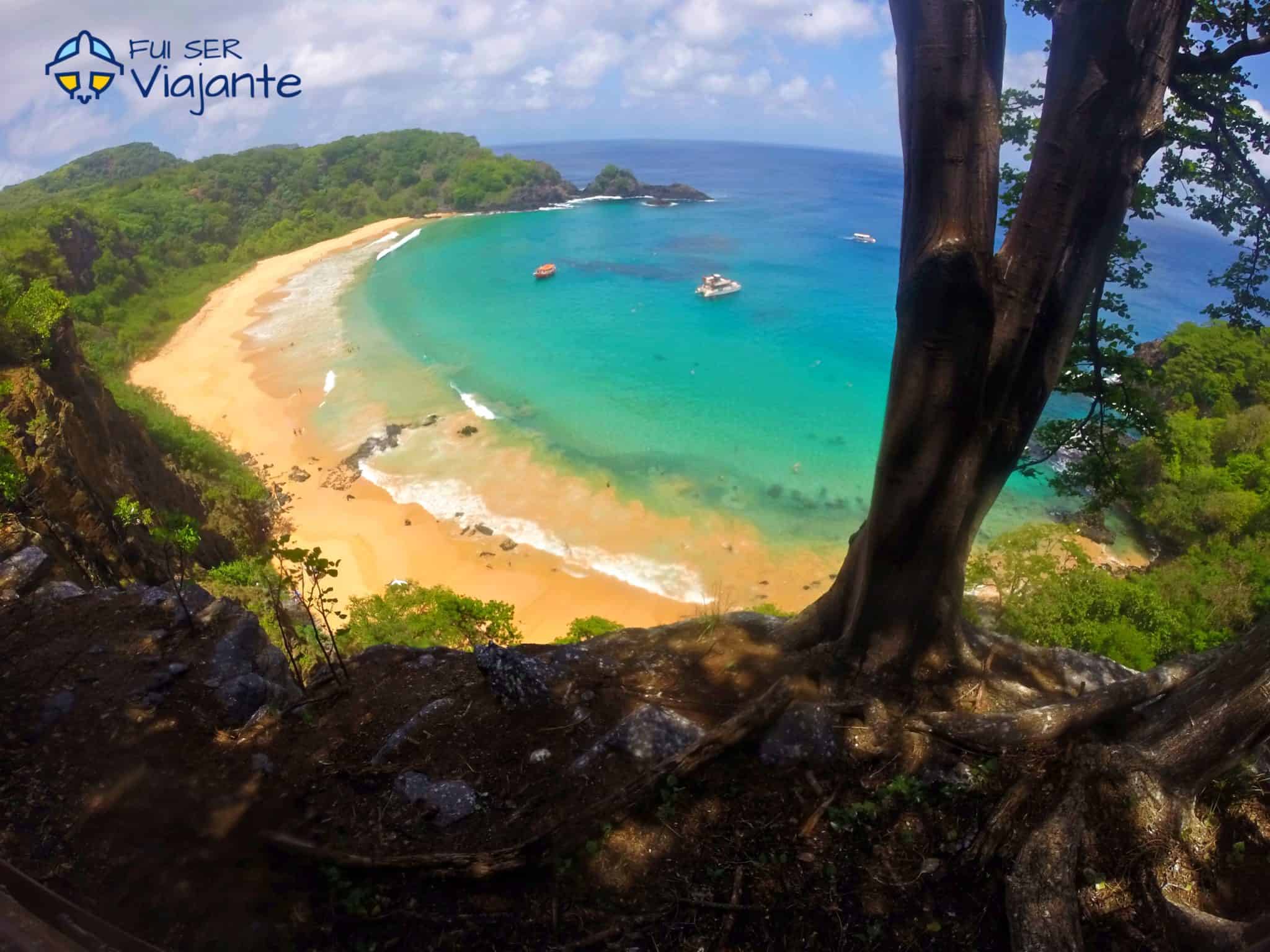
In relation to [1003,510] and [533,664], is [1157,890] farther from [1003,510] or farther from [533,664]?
[1003,510]

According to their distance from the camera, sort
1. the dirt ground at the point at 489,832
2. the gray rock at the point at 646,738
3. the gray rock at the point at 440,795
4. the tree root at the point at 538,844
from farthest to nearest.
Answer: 1. the gray rock at the point at 646,738
2. the gray rock at the point at 440,795
3. the tree root at the point at 538,844
4. the dirt ground at the point at 489,832

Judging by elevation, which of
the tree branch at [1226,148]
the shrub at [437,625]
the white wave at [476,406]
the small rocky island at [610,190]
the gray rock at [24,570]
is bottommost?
the shrub at [437,625]

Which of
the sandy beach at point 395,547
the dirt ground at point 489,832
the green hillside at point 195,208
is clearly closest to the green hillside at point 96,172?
the green hillside at point 195,208

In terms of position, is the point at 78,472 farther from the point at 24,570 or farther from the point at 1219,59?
the point at 1219,59

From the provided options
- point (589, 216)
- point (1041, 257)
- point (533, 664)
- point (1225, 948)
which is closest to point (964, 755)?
point (1225, 948)

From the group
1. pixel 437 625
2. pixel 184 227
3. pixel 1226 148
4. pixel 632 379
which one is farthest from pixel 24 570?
pixel 184 227

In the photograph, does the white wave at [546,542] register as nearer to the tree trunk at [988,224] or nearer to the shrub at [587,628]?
the shrub at [587,628]

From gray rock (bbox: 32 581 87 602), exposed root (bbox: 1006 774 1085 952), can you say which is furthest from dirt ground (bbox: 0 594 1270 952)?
gray rock (bbox: 32 581 87 602)

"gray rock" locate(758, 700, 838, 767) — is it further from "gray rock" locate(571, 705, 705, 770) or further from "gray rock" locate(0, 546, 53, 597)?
"gray rock" locate(0, 546, 53, 597)
